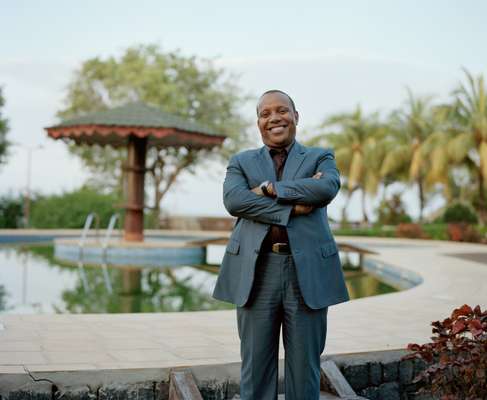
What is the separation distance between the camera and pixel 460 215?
84.0ft

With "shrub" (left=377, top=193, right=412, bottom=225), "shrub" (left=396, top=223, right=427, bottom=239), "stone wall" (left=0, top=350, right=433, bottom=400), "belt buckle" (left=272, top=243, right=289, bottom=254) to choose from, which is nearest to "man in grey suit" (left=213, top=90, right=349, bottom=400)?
"belt buckle" (left=272, top=243, right=289, bottom=254)

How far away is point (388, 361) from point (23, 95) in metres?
29.3

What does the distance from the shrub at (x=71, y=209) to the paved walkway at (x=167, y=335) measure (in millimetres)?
17945

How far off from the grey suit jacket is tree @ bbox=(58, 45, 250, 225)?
91.6ft

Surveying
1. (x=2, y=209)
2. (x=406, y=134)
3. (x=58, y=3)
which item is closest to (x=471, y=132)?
(x=406, y=134)

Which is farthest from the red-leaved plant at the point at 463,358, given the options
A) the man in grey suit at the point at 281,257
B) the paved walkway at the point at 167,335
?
the paved walkway at the point at 167,335

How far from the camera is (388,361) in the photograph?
4230mm

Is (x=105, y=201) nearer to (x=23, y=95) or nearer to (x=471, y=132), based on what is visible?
(x=23, y=95)

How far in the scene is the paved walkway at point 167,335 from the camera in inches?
153

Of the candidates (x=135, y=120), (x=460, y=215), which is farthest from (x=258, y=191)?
(x=460, y=215)

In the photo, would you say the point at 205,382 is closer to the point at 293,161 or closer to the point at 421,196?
the point at 293,161

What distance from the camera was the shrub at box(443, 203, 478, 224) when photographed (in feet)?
83.7

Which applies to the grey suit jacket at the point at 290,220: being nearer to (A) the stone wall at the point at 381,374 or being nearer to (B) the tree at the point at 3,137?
(A) the stone wall at the point at 381,374

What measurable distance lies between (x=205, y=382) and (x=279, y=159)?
1.48 meters
